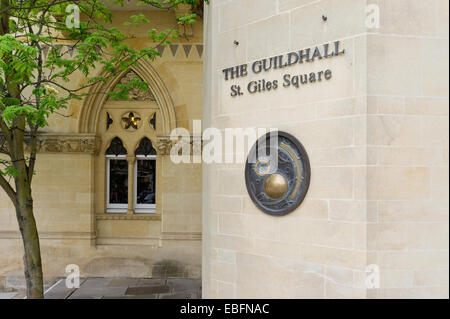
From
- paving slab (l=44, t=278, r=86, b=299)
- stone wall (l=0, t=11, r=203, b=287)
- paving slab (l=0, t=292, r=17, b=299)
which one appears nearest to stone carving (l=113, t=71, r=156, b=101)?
stone wall (l=0, t=11, r=203, b=287)

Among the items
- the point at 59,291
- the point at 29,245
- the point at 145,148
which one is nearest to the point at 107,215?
Answer: the point at 145,148

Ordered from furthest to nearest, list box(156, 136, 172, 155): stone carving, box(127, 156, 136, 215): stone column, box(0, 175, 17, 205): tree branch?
box(127, 156, 136, 215): stone column
box(156, 136, 172, 155): stone carving
box(0, 175, 17, 205): tree branch

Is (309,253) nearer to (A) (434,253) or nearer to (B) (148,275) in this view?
(A) (434,253)

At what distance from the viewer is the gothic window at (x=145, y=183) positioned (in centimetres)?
1050

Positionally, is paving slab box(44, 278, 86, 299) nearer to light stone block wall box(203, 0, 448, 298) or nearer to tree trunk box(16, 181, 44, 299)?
tree trunk box(16, 181, 44, 299)

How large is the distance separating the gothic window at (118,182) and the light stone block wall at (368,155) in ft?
22.6

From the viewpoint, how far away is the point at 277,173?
4.20 metres

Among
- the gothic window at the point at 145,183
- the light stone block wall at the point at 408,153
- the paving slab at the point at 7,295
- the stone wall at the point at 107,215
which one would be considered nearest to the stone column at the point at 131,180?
the gothic window at the point at 145,183

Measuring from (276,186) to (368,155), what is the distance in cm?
92

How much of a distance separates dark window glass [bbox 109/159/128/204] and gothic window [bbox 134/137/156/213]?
247mm

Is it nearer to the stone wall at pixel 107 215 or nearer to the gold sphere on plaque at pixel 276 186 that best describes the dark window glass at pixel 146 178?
the stone wall at pixel 107 215

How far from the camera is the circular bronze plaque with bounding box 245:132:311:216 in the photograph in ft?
13.4

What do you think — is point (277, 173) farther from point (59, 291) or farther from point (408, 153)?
point (59, 291)

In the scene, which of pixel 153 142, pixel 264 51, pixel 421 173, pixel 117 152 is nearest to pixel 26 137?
pixel 117 152
